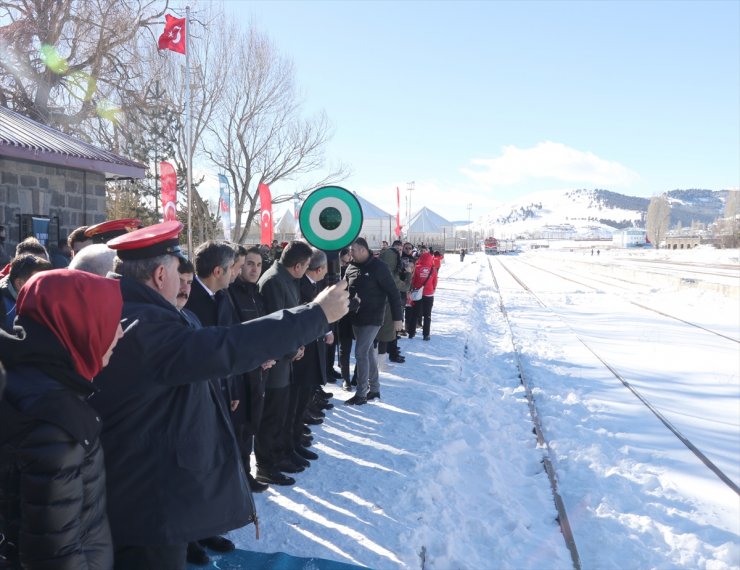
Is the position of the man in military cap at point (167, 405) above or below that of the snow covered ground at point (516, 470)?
above

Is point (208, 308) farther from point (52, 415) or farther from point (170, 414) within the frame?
point (52, 415)

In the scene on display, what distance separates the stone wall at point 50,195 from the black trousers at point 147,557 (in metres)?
7.25

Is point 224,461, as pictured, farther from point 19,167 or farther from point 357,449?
point 19,167

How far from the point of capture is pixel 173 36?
1475 cm

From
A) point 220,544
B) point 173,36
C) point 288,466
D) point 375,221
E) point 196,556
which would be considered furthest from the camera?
point 375,221

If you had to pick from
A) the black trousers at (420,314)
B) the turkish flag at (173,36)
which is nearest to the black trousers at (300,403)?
the black trousers at (420,314)

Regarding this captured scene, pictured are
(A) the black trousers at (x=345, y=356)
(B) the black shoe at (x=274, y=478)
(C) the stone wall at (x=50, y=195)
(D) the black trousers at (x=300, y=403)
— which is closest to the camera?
(B) the black shoe at (x=274, y=478)

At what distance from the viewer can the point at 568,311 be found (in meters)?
16.6

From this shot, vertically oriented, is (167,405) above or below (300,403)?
above

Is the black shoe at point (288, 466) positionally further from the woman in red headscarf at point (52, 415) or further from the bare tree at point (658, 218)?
the bare tree at point (658, 218)

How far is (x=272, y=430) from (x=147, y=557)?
2.57 metres

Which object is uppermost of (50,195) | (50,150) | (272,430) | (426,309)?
(50,150)

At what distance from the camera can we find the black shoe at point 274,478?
436 centimetres

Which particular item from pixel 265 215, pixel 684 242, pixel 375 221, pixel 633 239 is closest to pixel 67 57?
pixel 265 215
